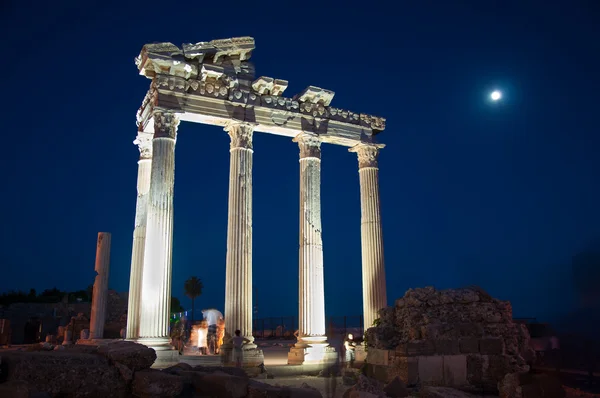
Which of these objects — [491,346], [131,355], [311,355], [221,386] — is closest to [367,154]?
[311,355]

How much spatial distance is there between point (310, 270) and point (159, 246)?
19.0ft

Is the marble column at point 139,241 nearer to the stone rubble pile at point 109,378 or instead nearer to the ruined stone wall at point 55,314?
the ruined stone wall at point 55,314

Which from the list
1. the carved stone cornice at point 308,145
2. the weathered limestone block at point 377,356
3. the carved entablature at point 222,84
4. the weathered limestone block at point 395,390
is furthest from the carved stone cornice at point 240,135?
the weathered limestone block at point 395,390

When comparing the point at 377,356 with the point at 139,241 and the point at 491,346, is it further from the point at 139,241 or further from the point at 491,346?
the point at 139,241

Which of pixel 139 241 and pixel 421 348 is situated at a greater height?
pixel 139 241

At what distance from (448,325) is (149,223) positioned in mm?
9822

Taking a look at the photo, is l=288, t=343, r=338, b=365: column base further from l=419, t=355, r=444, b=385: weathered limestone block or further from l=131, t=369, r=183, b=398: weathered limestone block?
l=131, t=369, r=183, b=398: weathered limestone block

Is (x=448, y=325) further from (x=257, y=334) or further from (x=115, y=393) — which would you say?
(x=257, y=334)

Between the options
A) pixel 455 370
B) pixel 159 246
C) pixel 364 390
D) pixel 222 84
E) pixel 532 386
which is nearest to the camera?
pixel 364 390

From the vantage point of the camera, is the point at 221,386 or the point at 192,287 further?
the point at 192,287

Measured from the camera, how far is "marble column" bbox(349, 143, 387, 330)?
20.1m

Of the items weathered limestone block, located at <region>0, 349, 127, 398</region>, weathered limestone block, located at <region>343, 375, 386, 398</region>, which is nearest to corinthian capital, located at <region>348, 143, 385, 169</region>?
weathered limestone block, located at <region>343, 375, 386, 398</region>

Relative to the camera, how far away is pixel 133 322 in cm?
1803

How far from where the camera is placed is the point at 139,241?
61.7 ft
